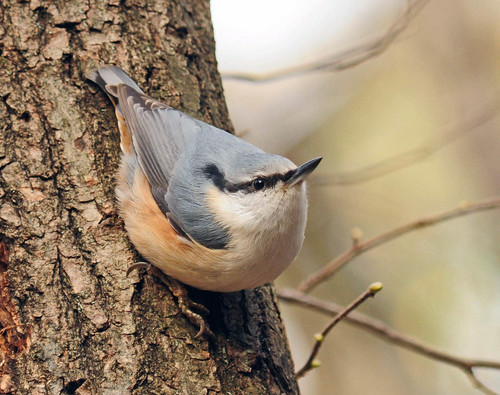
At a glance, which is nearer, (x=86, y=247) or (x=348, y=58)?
(x=86, y=247)

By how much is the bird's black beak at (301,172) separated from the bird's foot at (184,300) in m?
0.60

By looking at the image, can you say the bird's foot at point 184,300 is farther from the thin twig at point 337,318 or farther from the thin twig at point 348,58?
the thin twig at point 348,58

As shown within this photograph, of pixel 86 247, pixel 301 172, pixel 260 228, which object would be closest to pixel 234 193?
pixel 260 228

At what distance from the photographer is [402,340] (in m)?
2.67

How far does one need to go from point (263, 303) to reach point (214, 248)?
0.35m

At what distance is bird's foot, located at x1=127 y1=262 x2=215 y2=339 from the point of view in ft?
6.89

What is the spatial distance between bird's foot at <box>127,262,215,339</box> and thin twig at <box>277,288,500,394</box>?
832 mm

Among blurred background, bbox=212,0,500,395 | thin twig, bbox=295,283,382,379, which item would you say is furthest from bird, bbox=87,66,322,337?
blurred background, bbox=212,0,500,395

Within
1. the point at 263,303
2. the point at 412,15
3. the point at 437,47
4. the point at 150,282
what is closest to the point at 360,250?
the point at 263,303

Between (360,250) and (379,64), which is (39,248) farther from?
(379,64)

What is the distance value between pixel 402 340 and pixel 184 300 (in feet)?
3.66

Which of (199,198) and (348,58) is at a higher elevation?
(348,58)

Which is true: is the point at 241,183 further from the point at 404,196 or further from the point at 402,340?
the point at 404,196

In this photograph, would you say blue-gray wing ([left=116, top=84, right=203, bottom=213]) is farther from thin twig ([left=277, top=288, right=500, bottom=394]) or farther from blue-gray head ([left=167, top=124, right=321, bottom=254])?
thin twig ([left=277, top=288, right=500, bottom=394])
